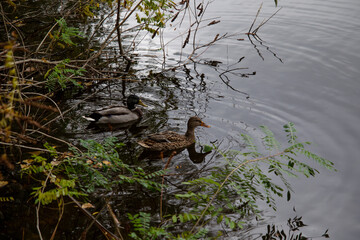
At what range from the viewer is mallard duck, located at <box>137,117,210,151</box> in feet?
26.4

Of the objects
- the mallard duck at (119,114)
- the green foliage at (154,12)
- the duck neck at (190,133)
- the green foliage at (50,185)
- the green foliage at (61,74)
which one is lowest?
the duck neck at (190,133)

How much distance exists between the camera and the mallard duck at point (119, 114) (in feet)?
29.2

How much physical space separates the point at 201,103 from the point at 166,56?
300 cm

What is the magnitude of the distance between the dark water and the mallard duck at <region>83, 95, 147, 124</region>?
0.25m

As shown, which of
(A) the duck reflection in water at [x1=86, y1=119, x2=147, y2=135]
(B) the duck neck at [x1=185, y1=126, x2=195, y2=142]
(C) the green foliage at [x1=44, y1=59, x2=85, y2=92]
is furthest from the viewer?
(A) the duck reflection in water at [x1=86, y1=119, x2=147, y2=135]

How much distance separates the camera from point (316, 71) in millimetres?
10828

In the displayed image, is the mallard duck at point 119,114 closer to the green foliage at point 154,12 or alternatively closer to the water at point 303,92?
the water at point 303,92

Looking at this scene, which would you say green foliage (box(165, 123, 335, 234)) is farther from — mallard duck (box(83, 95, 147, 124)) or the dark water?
mallard duck (box(83, 95, 147, 124))

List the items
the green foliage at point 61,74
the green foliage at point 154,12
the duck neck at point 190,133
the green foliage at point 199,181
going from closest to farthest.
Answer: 1. the green foliage at point 199,181
2. the green foliage at point 61,74
3. the green foliage at point 154,12
4. the duck neck at point 190,133

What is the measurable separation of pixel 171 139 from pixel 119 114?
1.50 m

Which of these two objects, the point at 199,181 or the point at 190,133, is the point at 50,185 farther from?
the point at 190,133

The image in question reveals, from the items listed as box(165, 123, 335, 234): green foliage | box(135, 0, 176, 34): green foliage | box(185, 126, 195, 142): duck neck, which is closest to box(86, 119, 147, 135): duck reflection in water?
box(185, 126, 195, 142): duck neck

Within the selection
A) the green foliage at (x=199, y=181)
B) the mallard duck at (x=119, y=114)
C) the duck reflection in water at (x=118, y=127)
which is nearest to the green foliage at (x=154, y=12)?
the mallard duck at (x=119, y=114)

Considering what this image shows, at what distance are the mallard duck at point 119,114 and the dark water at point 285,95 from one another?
25 centimetres
